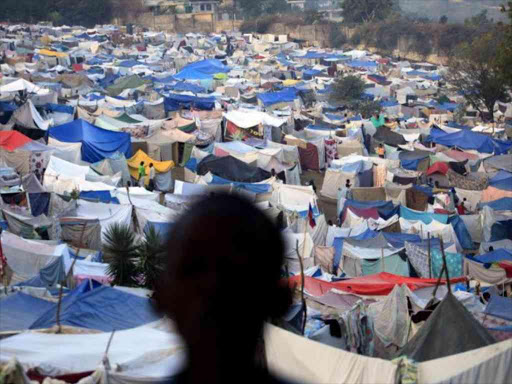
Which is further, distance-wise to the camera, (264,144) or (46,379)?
(264,144)

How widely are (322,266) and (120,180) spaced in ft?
18.6

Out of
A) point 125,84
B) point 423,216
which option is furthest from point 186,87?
point 423,216

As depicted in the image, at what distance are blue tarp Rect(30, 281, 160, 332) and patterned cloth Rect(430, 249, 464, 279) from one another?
498 cm

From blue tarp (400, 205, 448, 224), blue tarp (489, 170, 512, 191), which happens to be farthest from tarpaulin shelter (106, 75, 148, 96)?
blue tarp (400, 205, 448, 224)

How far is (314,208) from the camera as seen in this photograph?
46.9ft

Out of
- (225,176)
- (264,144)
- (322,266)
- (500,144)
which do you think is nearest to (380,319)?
(322,266)

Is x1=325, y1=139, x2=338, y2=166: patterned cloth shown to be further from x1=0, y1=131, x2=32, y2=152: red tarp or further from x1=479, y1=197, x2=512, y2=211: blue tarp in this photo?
x1=0, y1=131, x2=32, y2=152: red tarp

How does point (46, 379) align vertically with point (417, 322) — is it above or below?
above

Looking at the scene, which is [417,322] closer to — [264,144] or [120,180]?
[120,180]

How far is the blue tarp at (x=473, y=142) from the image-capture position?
832 inches

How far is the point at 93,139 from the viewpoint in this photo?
17891 mm

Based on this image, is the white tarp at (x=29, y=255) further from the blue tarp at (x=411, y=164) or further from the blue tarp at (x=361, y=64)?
the blue tarp at (x=361, y=64)

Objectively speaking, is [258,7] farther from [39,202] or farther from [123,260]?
[123,260]

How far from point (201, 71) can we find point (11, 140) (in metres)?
21.3
